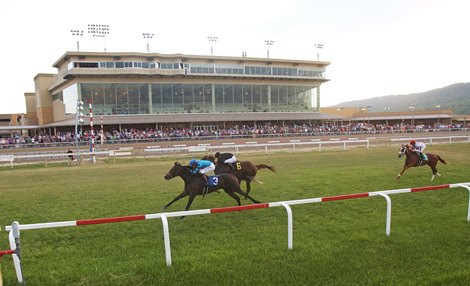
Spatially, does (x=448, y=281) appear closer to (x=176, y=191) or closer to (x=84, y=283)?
A: (x=84, y=283)

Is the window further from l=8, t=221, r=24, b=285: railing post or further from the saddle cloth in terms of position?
l=8, t=221, r=24, b=285: railing post

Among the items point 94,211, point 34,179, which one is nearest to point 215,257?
point 94,211

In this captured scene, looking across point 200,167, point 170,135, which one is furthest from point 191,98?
point 200,167

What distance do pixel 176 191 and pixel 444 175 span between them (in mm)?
8845

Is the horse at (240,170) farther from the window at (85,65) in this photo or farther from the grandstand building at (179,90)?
the window at (85,65)

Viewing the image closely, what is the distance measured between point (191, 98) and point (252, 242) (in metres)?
37.4

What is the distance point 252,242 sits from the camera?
4934mm

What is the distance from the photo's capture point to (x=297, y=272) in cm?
391

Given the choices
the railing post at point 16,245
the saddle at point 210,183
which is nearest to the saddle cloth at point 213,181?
the saddle at point 210,183

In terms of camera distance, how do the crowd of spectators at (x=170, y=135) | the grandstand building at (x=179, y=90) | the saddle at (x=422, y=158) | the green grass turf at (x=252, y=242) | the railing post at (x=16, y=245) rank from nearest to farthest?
the railing post at (x=16, y=245), the green grass turf at (x=252, y=242), the saddle at (x=422, y=158), the crowd of spectators at (x=170, y=135), the grandstand building at (x=179, y=90)

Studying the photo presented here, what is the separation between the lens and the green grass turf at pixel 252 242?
3.86m

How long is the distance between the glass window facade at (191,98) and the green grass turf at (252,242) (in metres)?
30.9

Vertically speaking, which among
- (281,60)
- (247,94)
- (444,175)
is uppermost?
(281,60)

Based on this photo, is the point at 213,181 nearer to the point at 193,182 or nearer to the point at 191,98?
the point at 193,182
